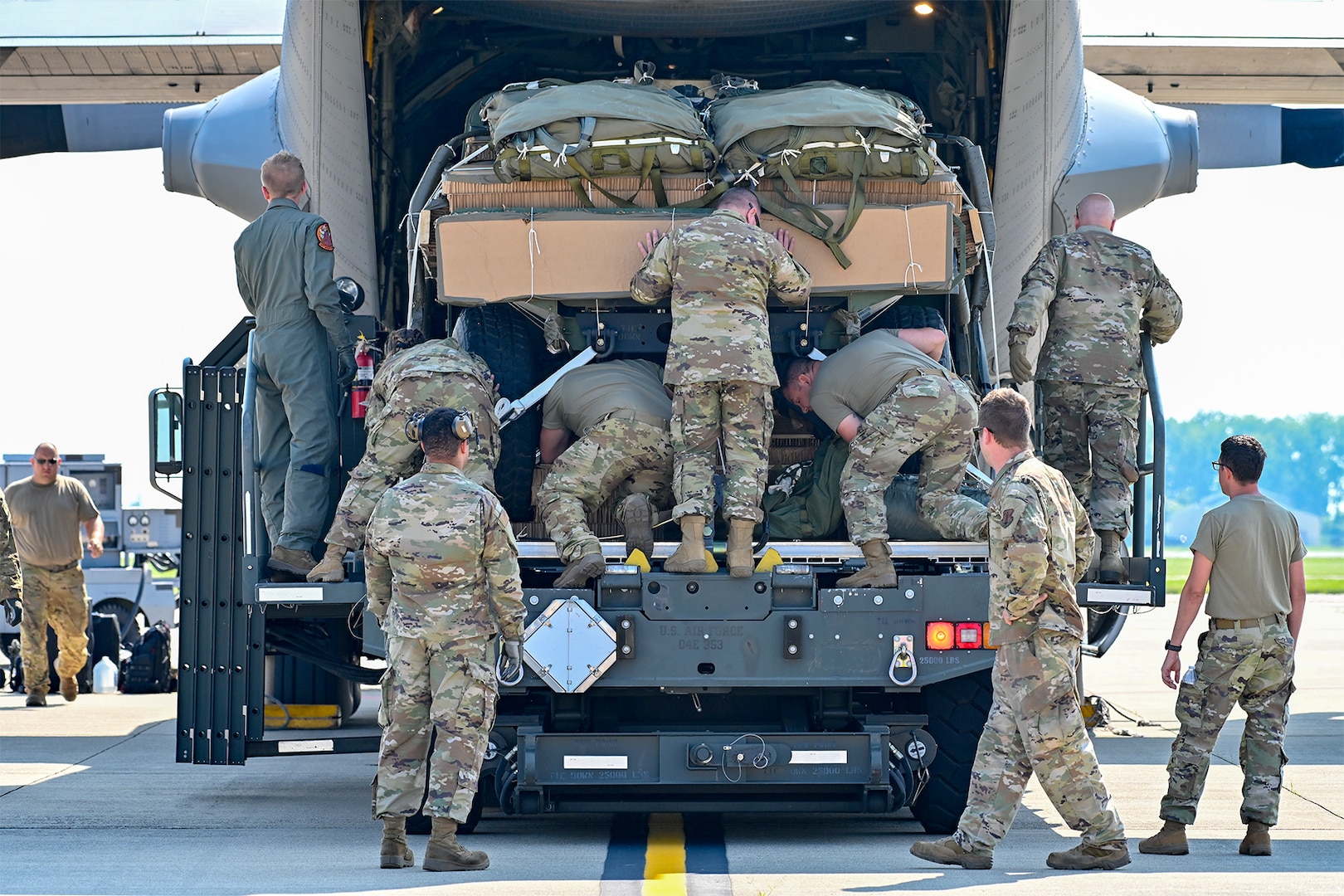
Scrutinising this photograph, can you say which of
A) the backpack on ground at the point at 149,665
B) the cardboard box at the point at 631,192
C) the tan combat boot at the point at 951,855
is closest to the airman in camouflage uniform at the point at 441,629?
the cardboard box at the point at 631,192

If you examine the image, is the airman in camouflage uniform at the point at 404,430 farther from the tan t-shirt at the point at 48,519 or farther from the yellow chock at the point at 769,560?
the tan t-shirt at the point at 48,519

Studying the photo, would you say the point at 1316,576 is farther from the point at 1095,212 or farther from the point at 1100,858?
the point at 1100,858

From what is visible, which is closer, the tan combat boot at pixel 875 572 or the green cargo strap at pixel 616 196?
the tan combat boot at pixel 875 572

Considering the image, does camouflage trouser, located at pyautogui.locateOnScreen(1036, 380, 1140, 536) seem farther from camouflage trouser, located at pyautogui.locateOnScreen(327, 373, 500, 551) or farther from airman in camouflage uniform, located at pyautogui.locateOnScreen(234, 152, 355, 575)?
airman in camouflage uniform, located at pyautogui.locateOnScreen(234, 152, 355, 575)

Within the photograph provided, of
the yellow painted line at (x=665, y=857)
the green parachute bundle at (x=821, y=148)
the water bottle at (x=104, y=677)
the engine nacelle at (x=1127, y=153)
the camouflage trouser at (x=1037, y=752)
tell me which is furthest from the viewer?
the water bottle at (x=104, y=677)

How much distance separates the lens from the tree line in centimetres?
11594

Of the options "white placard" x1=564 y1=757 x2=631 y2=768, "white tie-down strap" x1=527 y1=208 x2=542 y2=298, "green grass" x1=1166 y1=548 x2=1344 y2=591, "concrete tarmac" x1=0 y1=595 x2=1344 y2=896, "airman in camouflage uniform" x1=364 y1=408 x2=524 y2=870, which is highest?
"white tie-down strap" x1=527 y1=208 x2=542 y2=298

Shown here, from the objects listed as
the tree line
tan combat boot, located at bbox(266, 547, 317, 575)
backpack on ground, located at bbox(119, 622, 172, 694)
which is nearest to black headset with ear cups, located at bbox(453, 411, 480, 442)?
tan combat boot, located at bbox(266, 547, 317, 575)

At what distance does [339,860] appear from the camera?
576 centimetres

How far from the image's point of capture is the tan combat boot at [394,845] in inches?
220

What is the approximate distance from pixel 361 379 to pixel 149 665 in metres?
6.85

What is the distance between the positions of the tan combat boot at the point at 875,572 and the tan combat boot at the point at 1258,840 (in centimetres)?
153

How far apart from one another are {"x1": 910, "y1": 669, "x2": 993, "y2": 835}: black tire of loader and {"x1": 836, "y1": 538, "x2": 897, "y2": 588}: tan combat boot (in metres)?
0.54

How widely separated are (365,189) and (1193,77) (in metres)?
9.33
